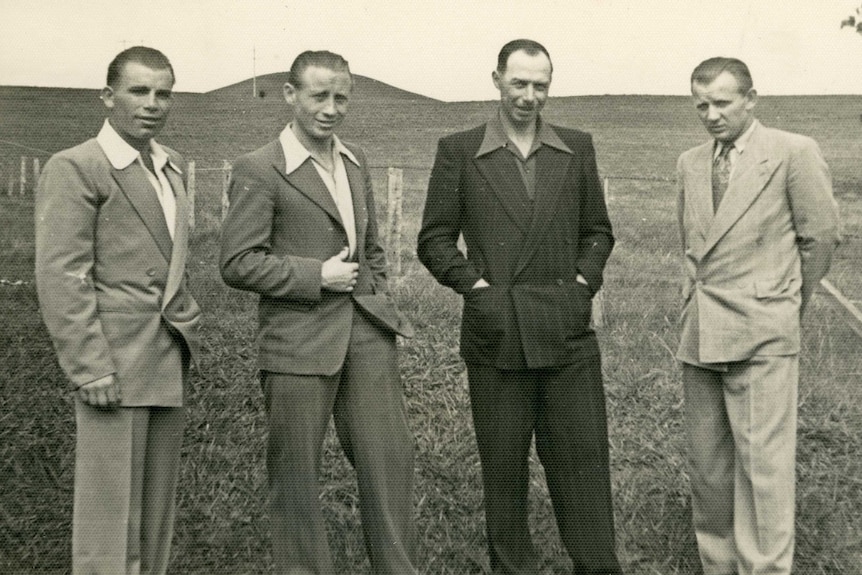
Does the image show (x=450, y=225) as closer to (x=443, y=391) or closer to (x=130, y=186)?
(x=130, y=186)

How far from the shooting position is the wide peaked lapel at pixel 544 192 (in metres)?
3.70

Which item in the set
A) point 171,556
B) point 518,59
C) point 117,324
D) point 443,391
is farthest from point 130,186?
point 443,391

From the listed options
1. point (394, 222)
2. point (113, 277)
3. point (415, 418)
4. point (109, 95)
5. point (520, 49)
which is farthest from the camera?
point (394, 222)

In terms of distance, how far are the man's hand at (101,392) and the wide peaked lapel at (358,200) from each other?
39.9 inches

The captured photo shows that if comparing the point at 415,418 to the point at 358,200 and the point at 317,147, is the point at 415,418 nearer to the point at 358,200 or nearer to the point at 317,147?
the point at 358,200

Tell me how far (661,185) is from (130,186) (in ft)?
35.5

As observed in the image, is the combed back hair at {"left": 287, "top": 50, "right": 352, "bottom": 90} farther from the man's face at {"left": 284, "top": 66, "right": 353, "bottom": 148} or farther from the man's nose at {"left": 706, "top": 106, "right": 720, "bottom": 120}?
the man's nose at {"left": 706, "top": 106, "right": 720, "bottom": 120}

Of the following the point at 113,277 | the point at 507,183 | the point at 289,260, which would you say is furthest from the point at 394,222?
the point at 113,277

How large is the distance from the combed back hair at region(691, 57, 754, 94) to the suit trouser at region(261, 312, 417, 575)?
1.61m

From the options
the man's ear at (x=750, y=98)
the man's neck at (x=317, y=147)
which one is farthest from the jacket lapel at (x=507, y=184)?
the man's ear at (x=750, y=98)

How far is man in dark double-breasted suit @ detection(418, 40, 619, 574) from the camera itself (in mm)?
3670

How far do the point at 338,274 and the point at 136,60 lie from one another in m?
1.03

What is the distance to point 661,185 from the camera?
13.1 metres

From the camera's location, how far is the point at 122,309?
3.21m
